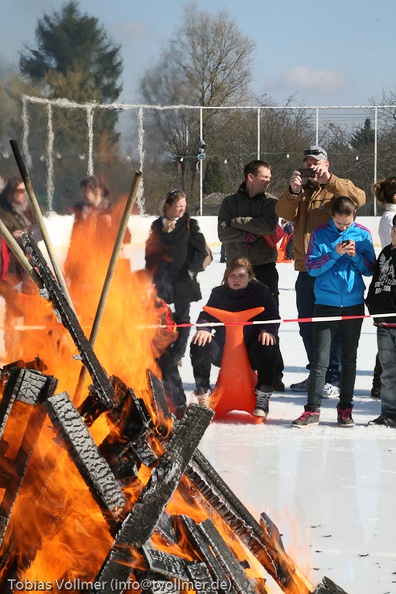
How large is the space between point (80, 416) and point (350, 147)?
27272mm

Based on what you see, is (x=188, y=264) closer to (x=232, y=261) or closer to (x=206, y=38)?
(x=232, y=261)

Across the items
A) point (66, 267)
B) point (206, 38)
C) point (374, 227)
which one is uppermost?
point (206, 38)

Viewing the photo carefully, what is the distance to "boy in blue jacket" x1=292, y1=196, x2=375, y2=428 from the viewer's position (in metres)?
6.17

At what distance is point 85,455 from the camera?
2498 mm

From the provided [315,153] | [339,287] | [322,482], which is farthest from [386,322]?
[322,482]

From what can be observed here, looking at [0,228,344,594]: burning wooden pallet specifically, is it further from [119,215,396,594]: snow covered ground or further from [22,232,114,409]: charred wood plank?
[119,215,396,594]: snow covered ground

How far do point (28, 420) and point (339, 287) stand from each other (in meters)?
3.90

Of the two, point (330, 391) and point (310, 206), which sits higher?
point (310, 206)

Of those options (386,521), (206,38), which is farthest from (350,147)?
(386,521)

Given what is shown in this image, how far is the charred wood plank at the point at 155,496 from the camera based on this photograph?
2.32m

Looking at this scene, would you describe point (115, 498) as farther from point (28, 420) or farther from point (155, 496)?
point (28, 420)

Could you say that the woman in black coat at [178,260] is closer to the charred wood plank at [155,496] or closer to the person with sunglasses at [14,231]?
the person with sunglasses at [14,231]

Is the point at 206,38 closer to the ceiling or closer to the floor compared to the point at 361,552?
closer to the ceiling

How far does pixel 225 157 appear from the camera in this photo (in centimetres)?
2969
